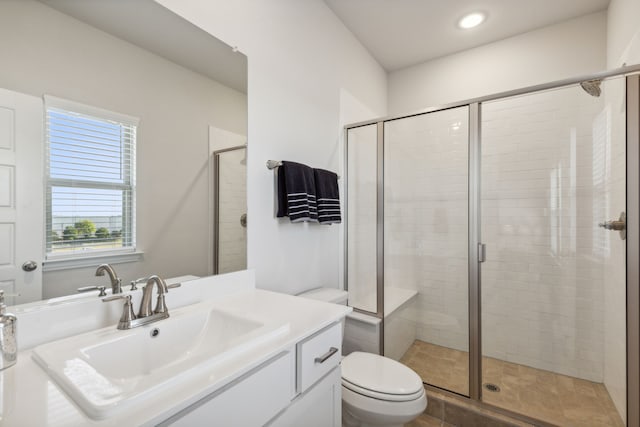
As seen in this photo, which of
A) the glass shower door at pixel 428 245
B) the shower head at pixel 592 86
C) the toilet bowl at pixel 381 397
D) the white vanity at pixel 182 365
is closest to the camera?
the white vanity at pixel 182 365

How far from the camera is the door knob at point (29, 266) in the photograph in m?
0.83

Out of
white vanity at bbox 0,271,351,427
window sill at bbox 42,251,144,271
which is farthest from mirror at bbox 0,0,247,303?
white vanity at bbox 0,271,351,427

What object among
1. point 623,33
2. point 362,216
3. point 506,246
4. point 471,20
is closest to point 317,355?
point 362,216

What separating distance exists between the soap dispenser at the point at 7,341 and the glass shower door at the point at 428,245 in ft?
6.22

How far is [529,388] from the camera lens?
1.78 m

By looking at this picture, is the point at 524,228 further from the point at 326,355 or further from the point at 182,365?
the point at 182,365

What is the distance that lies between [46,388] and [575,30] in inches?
135

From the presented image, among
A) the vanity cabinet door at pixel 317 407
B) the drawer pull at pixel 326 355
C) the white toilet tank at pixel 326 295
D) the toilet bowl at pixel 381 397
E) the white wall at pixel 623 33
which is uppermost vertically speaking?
the white wall at pixel 623 33

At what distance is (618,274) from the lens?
4.98ft

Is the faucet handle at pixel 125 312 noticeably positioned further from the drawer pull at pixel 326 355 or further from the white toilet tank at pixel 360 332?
the white toilet tank at pixel 360 332

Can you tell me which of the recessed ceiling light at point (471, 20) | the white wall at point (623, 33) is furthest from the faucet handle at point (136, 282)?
the recessed ceiling light at point (471, 20)

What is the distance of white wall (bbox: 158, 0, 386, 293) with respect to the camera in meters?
1.50

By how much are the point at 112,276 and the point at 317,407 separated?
0.78m

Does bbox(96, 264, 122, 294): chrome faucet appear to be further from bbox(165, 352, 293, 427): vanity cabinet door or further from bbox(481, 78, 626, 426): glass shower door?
bbox(481, 78, 626, 426): glass shower door
